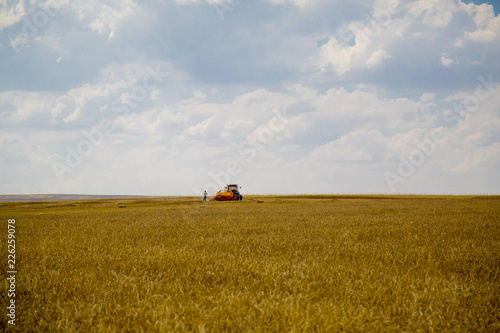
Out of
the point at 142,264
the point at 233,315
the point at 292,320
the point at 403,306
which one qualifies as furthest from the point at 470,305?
the point at 142,264

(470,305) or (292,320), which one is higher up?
(292,320)

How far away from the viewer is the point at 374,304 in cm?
438

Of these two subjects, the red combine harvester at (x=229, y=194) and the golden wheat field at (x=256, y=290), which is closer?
the golden wheat field at (x=256, y=290)

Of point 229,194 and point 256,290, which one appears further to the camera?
point 229,194

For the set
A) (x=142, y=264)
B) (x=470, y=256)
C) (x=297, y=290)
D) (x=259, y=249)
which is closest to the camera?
(x=297, y=290)

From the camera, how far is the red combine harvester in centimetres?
4772

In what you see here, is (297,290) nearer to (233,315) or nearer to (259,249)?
(233,315)

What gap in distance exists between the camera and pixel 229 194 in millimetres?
48094

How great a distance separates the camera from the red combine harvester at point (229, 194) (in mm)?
47719

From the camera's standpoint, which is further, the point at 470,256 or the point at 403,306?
the point at 470,256

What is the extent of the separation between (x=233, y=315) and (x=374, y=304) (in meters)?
2.09

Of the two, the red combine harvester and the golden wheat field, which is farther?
the red combine harvester

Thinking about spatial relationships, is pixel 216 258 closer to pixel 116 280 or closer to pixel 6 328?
pixel 116 280

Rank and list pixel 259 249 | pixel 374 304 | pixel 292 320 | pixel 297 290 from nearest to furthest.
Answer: pixel 292 320, pixel 374 304, pixel 297 290, pixel 259 249
